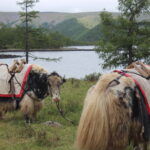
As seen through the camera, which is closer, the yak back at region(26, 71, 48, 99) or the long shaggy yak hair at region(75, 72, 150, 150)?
the long shaggy yak hair at region(75, 72, 150, 150)

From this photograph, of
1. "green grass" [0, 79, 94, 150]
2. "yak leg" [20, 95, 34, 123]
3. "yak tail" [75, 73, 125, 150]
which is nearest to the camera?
"yak tail" [75, 73, 125, 150]

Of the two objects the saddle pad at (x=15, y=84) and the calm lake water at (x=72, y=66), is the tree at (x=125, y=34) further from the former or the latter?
the saddle pad at (x=15, y=84)

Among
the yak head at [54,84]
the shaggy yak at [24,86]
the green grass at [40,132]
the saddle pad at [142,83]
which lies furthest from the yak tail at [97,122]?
the shaggy yak at [24,86]

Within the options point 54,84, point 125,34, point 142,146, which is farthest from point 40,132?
point 125,34

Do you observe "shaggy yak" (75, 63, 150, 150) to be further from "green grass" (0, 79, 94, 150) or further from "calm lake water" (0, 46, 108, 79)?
"calm lake water" (0, 46, 108, 79)

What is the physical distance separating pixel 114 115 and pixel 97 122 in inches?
6.7

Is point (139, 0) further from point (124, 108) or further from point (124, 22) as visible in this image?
point (124, 108)

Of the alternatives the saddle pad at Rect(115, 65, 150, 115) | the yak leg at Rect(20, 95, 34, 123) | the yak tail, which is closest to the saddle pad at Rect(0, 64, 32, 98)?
the yak leg at Rect(20, 95, 34, 123)

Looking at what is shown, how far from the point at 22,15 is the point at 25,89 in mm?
20487

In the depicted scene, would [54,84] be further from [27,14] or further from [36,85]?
[27,14]

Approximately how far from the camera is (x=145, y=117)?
3691 mm

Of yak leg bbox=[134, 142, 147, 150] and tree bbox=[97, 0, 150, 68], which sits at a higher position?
tree bbox=[97, 0, 150, 68]

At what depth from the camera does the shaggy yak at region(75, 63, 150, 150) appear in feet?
11.1

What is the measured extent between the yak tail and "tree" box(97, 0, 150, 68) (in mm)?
18733
